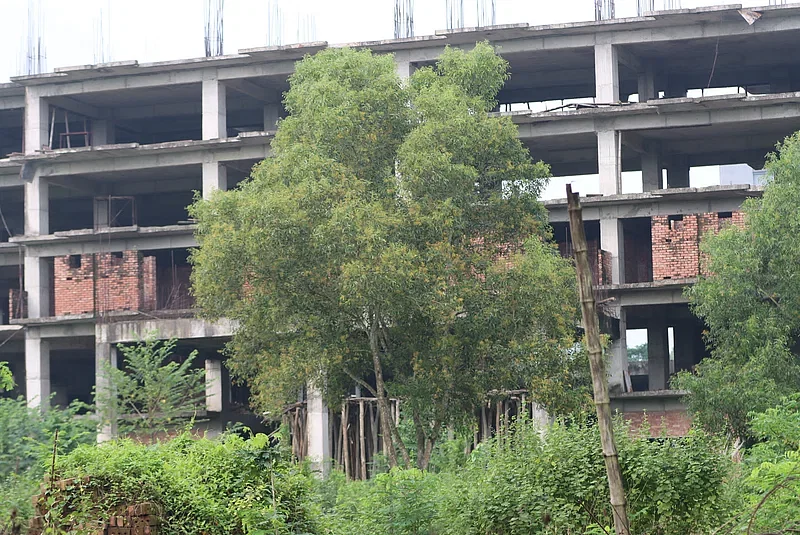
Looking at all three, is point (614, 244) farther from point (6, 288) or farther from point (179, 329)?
point (6, 288)

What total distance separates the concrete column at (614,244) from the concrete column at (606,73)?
3944 mm

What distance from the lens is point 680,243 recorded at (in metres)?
33.7

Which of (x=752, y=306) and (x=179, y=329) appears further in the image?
(x=179, y=329)

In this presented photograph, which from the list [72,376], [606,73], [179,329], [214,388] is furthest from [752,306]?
[72,376]

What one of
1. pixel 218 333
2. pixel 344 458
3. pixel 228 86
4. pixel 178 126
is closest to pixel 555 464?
pixel 344 458

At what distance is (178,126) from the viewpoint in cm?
4672

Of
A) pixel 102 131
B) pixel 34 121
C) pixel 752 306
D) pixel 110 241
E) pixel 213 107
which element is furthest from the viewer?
pixel 102 131

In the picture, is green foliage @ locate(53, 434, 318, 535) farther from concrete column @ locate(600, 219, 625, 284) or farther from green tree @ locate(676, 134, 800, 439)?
concrete column @ locate(600, 219, 625, 284)

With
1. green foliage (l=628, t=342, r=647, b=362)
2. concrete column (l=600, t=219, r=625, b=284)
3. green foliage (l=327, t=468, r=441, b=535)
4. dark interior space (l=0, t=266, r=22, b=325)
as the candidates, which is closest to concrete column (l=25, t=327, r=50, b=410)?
dark interior space (l=0, t=266, r=22, b=325)

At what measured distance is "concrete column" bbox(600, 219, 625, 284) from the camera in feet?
113

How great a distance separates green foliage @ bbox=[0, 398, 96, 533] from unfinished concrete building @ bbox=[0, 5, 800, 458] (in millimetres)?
7494

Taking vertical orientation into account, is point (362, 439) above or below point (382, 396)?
below

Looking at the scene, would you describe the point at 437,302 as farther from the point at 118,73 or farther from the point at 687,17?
the point at 118,73

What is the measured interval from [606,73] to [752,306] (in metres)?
12.1
